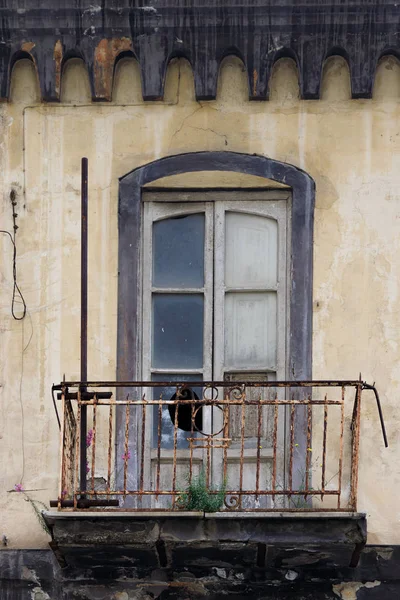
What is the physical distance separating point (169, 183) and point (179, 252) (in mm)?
477

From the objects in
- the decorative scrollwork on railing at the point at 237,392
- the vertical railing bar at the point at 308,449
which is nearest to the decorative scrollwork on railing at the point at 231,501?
the vertical railing bar at the point at 308,449

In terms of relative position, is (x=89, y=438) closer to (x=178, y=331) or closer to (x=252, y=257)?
(x=178, y=331)

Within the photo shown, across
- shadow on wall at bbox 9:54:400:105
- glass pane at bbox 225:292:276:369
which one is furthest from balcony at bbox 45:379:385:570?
shadow on wall at bbox 9:54:400:105

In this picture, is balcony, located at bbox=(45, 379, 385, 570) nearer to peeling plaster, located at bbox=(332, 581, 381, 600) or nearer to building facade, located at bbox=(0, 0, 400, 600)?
building facade, located at bbox=(0, 0, 400, 600)

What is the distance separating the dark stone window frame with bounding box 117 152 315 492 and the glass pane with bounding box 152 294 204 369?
0.58 feet

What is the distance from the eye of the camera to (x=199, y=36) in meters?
11.5

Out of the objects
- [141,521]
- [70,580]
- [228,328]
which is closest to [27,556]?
[70,580]

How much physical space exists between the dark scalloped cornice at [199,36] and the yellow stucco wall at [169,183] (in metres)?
0.13

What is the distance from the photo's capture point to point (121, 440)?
11.2 meters

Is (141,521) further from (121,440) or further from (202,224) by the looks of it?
(202,224)

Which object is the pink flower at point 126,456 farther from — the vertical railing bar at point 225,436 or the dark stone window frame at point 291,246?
the vertical railing bar at point 225,436

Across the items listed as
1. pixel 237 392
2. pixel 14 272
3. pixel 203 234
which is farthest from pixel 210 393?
pixel 14 272

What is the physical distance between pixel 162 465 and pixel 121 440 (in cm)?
36

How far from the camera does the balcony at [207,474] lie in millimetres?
10375
